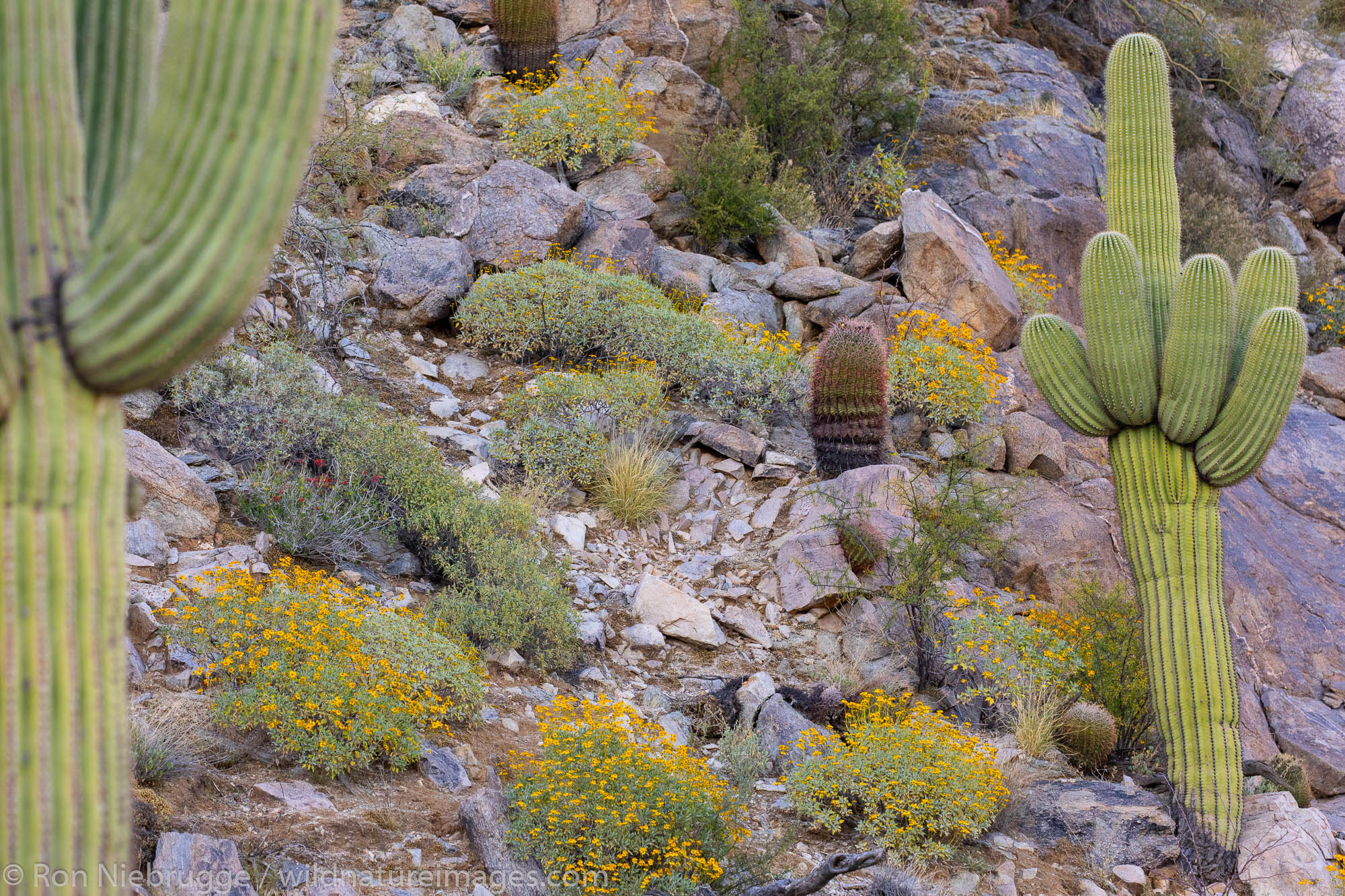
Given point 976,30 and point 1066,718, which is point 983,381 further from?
point 976,30

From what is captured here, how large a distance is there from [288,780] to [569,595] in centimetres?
244

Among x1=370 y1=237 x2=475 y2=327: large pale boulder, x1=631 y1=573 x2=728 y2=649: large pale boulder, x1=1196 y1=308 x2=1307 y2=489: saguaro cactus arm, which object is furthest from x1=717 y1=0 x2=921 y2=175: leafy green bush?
x1=1196 y1=308 x2=1307 y2=489: saguaro cactus arm

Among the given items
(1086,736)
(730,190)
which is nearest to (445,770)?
Answer: (1086,736)

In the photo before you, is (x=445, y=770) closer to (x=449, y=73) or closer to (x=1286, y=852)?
(x=1286, y=852)

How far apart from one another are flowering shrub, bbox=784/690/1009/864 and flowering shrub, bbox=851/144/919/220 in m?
8.27

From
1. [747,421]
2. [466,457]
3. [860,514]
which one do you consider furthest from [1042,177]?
[466,457]

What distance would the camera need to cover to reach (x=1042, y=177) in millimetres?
12438

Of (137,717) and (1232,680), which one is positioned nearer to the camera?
(137,717)

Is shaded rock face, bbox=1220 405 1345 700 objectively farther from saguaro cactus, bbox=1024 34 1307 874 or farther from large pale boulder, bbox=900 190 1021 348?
large pale boulder, bbox=900 190 1021 348

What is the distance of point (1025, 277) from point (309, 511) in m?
8.04

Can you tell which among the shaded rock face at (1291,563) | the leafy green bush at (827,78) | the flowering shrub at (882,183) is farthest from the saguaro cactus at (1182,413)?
the leafy green bush at (827,78)

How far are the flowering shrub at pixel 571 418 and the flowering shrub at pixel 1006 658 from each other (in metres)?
2.73

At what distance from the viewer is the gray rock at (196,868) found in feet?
9.12

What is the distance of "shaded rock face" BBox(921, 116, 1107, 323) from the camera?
1115 centimetres
